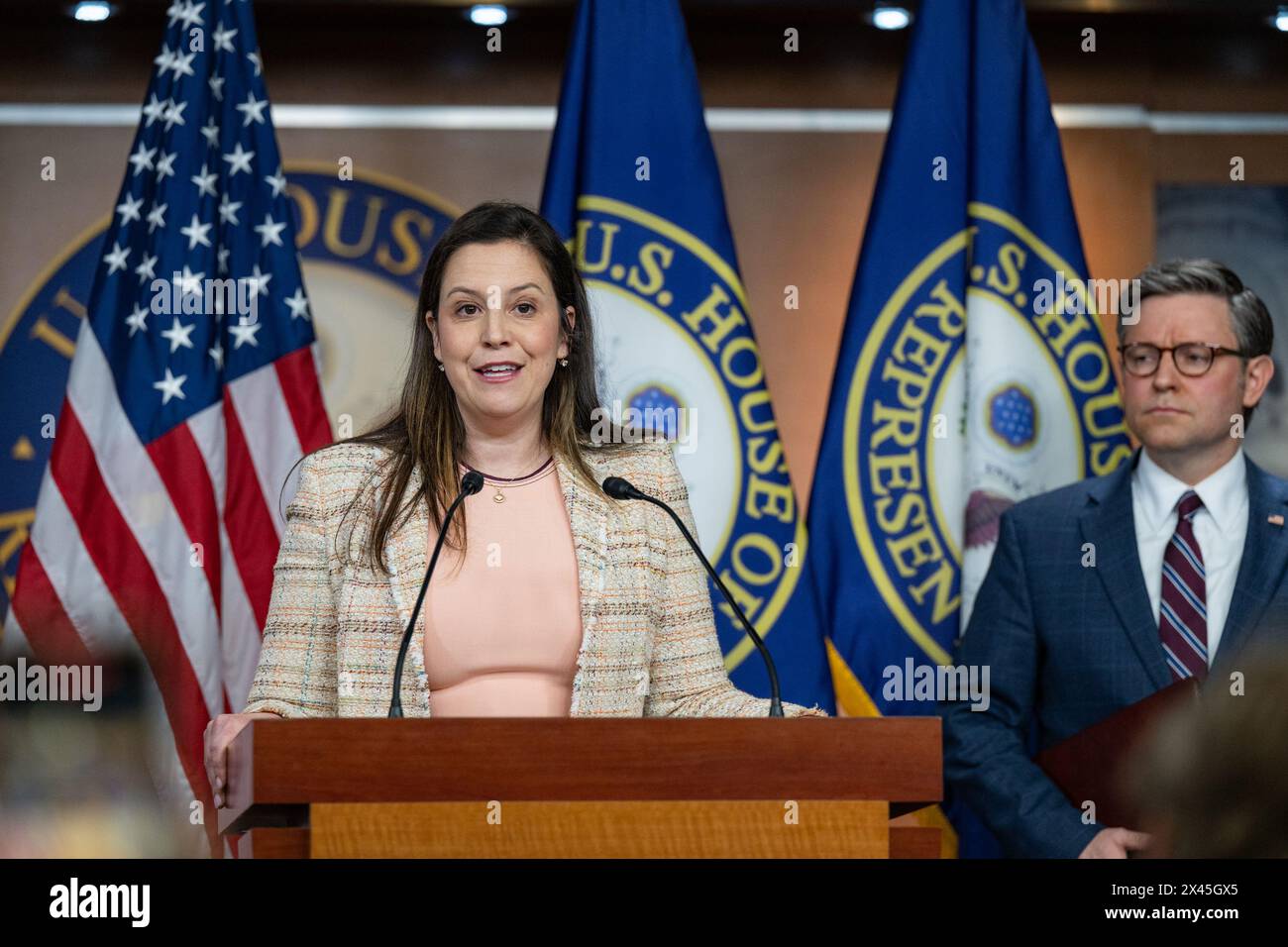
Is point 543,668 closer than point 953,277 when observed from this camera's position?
Yes

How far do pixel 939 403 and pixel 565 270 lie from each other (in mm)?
1597

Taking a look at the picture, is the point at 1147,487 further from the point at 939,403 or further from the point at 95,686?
the point at 95,686

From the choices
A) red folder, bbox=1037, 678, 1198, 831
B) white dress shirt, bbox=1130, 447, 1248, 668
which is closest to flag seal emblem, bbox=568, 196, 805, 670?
white dress shirt, bbox=1130, 447, 1248, 668

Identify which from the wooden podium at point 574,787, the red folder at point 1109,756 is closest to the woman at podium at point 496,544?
the wooden podium at point 574,787

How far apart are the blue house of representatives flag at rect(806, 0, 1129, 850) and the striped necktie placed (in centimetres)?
60

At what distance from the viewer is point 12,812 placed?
163 inches

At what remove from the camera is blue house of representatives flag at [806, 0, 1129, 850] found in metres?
4.08

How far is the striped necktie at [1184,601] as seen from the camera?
11.1 ft

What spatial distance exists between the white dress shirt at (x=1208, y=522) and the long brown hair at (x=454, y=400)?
53.3 inches
